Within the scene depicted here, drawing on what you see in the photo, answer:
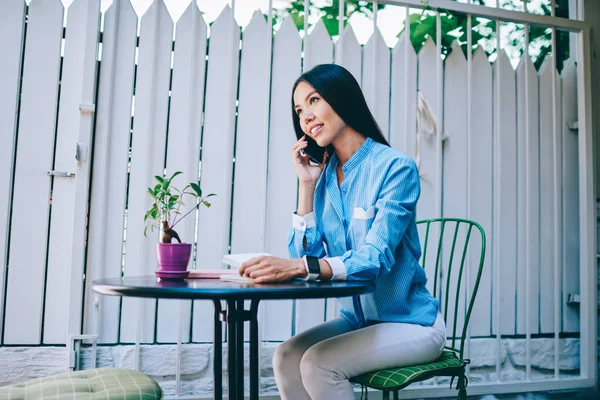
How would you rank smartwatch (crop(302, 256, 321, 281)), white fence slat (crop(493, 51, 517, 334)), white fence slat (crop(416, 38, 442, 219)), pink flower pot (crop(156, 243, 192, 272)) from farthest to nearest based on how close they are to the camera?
white fence slat (crop(493, 51, 517, 334))
white fence slat (crop(416, 38, 442, 219))
pink flower pot (crop(156, 243, 192, 272))
smartwatch (crop(302, 256, 321, 281))

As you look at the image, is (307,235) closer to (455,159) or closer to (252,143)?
(252,143)

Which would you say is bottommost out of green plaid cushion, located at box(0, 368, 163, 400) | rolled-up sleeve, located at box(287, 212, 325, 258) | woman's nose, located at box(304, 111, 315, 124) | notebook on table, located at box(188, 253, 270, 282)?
green plaid cushion, located at box(0, 368, 163, 400)

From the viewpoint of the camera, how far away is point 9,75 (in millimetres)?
2602

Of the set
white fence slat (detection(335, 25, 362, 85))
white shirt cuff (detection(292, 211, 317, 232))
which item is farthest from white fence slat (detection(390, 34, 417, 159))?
white shirt cuff (detection(292, 211, 317, 232))

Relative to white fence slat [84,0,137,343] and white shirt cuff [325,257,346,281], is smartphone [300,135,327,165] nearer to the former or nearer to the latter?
white shirt cuff [325,257,346,281]

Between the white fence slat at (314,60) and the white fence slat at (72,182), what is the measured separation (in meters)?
1.08

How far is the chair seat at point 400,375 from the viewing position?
1.59 meters

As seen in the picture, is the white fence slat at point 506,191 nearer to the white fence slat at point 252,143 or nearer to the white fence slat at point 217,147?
the white fence slat at point 252,143

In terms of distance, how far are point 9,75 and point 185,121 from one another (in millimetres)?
869

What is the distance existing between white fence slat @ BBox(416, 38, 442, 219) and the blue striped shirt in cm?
109

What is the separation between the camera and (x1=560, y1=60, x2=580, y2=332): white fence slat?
3303mm

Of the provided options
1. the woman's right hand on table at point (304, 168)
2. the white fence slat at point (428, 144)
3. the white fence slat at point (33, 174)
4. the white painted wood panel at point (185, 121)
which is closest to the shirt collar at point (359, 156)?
the woman's right hand on table at point (304, 168)

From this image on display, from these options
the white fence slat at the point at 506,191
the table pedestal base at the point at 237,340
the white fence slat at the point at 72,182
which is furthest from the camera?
the white fence slat at the point at 506,191

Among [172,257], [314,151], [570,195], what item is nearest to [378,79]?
[314,151]
